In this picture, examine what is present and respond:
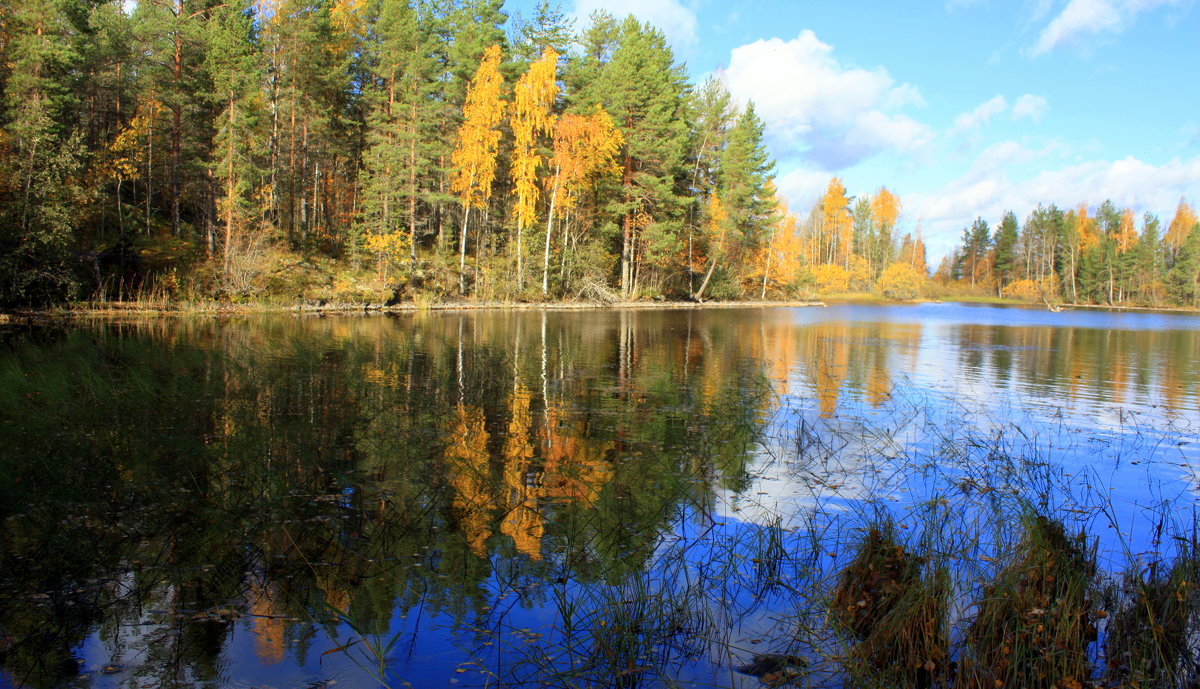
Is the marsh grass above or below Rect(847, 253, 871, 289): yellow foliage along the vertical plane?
Answer: below

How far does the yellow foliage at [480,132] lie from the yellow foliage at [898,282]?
2630 inches

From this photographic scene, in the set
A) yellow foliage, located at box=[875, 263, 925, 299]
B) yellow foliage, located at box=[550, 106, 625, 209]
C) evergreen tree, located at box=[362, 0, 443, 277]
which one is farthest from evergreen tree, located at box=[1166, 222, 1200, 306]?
evergreen tree, located at box=[362, 0, 443, 277]

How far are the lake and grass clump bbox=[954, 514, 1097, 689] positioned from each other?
34 centimetres

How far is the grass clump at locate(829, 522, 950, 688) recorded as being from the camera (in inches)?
142

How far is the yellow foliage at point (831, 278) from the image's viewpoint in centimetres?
8656

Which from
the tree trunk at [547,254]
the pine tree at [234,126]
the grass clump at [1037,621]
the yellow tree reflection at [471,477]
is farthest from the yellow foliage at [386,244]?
the grass clump at [1037,621]

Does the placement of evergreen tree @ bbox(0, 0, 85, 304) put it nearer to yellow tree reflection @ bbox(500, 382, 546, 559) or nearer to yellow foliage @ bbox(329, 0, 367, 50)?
yellow foliage @ bbox(329, 0, 367, 50)

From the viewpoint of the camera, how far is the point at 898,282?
295ft

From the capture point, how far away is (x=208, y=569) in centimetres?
468

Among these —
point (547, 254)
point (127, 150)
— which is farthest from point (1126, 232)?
point (127, 150)

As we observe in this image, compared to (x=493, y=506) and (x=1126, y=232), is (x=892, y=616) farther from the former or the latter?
(x=1126, y=232)

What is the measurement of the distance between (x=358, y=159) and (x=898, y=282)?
2800 inches

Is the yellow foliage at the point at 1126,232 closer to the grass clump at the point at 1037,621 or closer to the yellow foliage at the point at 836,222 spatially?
the yellow foliage at the point at 836,222

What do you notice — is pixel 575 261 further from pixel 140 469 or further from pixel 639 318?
pixel 140 469
